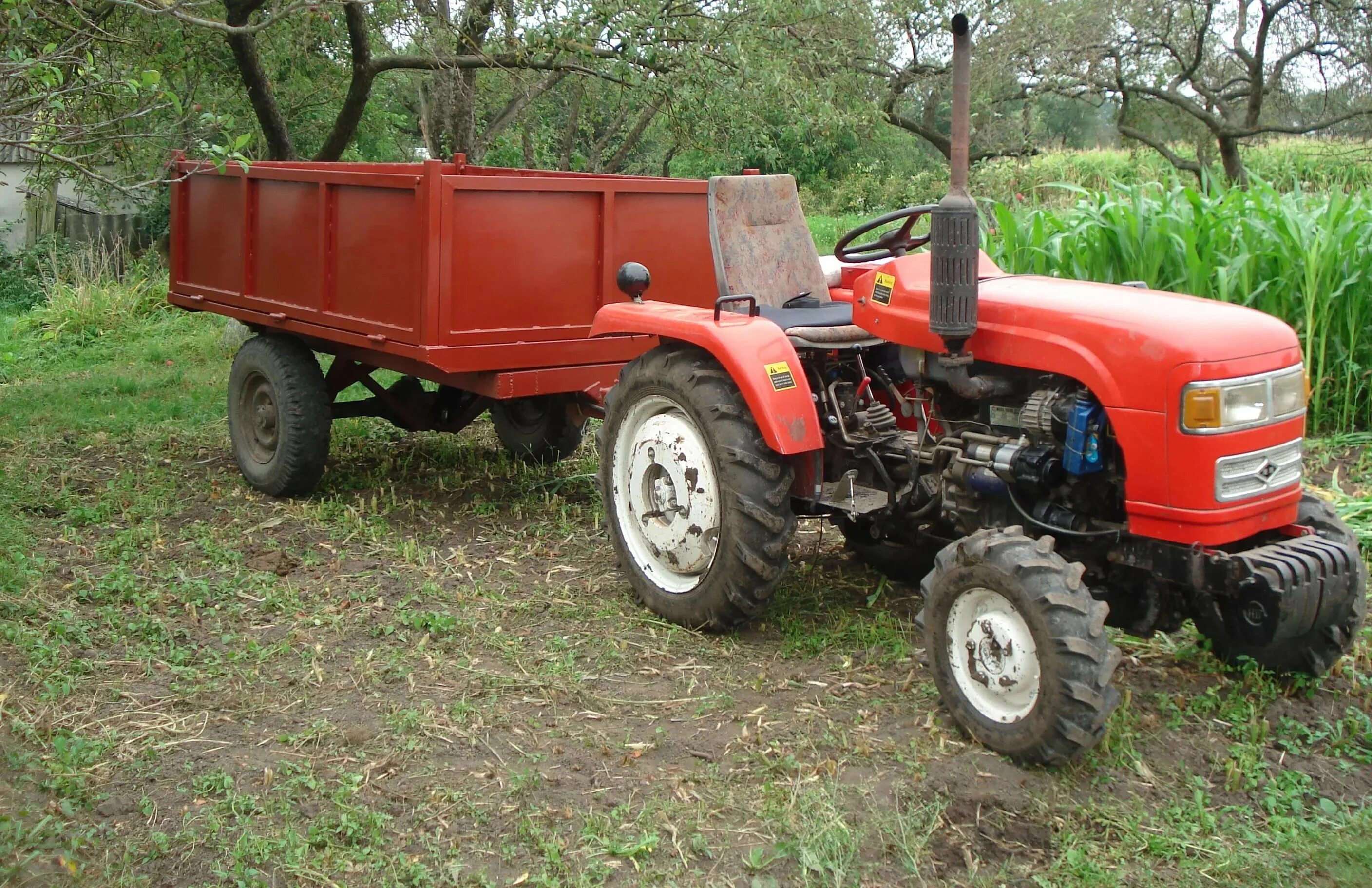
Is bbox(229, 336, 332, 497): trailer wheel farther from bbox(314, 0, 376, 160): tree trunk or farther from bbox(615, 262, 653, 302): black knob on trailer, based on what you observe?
bbox(314, 0, 376, 160): tree trunk

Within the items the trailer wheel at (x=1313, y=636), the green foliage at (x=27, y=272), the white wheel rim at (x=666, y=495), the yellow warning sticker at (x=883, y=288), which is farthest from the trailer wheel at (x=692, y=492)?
the green foliage at (x=27, y=272)

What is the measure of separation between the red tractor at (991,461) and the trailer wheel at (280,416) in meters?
2.04

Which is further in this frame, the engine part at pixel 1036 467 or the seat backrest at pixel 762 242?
the seat backrest at pixel 762 242

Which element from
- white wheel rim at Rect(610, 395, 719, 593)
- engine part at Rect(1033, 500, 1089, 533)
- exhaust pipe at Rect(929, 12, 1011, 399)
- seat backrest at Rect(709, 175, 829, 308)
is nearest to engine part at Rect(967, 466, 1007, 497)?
engine part at Rect(1033, 500, 1089, 533)

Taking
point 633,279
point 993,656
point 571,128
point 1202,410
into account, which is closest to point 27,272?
point 571,128

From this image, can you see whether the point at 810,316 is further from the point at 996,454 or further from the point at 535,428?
the point at 535,428

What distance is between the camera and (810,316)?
15.8 ft

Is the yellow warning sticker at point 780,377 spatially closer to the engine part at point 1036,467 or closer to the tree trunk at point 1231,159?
the engine part at point 1036,467

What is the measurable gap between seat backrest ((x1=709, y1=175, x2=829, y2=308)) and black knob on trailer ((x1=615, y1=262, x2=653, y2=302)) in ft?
0.94

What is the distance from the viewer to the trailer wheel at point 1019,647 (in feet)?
11.2

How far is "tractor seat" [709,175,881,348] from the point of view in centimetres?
490

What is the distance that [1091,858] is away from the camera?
316 centimetres

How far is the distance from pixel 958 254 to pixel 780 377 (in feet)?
2.76

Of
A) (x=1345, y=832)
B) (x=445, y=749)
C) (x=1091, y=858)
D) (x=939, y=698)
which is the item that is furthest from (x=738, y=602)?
(x=1345, y=832)
